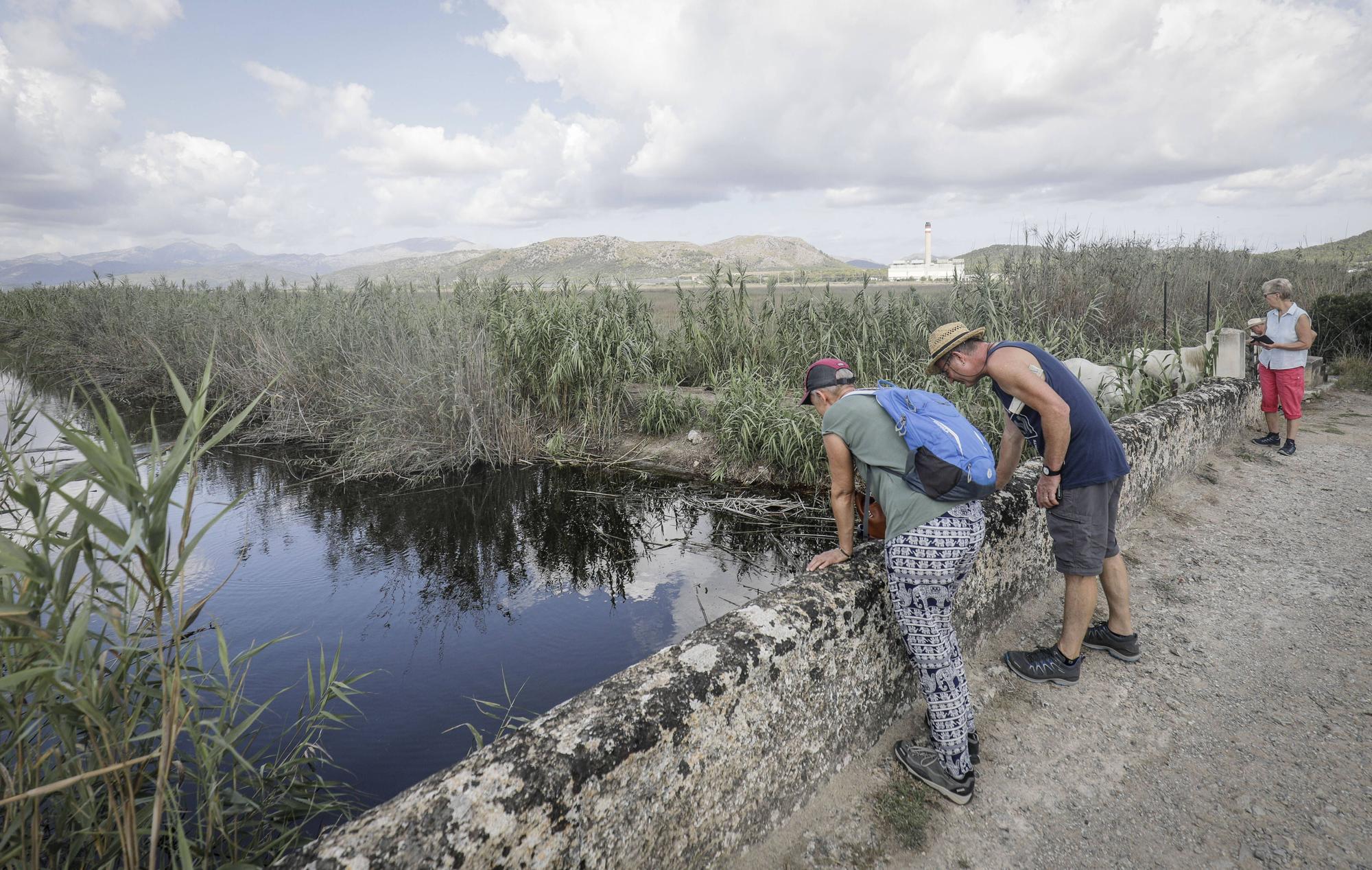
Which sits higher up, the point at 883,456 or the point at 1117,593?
the point at 883,456

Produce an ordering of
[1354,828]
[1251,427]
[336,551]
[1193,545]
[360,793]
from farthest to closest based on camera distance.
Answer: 1. [1251,427]
2. [336,551]
3. [1193,545]
4. [360,793]
5. [1354,828]

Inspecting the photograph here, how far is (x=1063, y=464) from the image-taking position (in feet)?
8.93

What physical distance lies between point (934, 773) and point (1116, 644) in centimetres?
137

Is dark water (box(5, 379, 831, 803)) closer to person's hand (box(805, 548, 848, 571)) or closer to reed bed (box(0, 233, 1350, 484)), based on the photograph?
reed bed (box(0, 233, 1350, 484))

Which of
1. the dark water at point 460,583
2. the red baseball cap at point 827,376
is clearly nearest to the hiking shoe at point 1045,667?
the red baseball cap at point 827,376

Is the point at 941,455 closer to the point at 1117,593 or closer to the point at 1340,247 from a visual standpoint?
the point at 1117,593

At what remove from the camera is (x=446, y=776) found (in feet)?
4.76

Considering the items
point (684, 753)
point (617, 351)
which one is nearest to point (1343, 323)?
point (617, 351)

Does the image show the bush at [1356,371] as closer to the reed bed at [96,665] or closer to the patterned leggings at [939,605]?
the patterned leggings at [939,605]

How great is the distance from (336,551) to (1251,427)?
882cm

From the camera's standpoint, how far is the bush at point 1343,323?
382 inches

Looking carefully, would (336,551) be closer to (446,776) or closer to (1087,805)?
(446,776)

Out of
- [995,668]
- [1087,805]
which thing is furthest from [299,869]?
[995,668]

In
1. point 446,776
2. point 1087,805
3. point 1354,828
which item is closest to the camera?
point 446,776
